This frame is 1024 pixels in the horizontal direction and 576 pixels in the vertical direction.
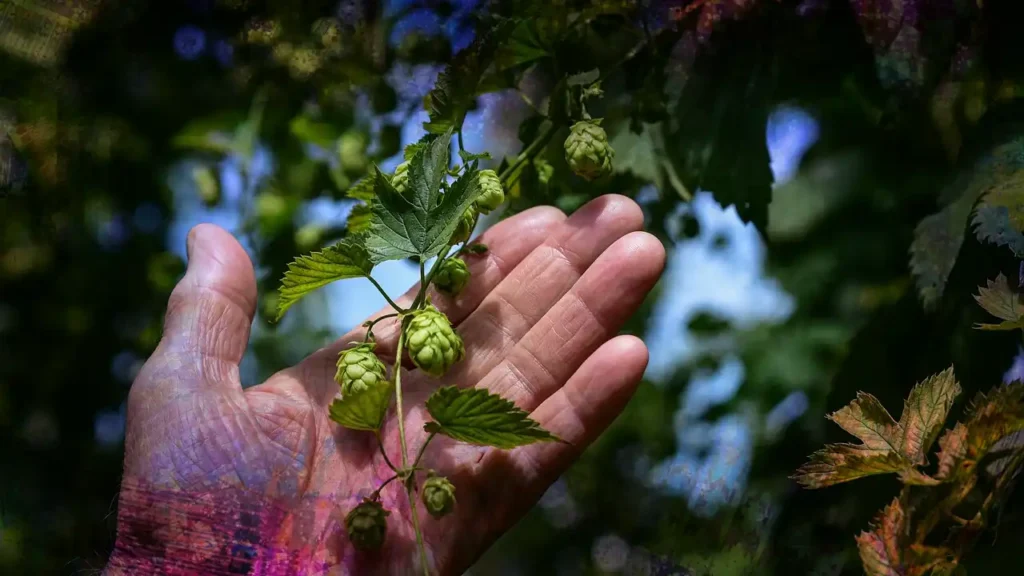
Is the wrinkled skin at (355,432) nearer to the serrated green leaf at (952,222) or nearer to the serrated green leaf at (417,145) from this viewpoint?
the serrated green leaf at (417,145)

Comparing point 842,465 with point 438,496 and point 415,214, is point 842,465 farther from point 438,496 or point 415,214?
point 415,214

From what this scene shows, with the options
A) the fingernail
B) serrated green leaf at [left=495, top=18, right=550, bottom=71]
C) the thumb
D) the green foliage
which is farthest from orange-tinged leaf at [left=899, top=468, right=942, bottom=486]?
the fingernail

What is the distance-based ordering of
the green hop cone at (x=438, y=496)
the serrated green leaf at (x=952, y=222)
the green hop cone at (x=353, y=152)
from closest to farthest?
the green hop cone at (x=438, y=496)
the serrated green leaf at (x=952, y=222)
the green hop cone at (x=353, y=152)

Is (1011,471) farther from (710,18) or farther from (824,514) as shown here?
(710,18)

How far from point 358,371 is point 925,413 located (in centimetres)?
56

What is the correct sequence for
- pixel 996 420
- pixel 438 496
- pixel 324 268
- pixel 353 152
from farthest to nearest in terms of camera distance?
pixel 353 152 < pixel 324 268 < pixel 438 496 < pixel 996 420

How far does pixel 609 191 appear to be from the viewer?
1.12m

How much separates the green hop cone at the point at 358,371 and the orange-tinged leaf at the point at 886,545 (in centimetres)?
50

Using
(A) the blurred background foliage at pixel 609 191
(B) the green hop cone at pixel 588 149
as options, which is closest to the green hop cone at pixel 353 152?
(A) the blurred background foliage at pixel 609 191

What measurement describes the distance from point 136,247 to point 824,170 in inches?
49.6

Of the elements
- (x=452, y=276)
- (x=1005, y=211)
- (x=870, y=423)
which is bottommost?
(x=870, y=423)

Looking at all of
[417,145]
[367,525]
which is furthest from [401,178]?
[367,525]

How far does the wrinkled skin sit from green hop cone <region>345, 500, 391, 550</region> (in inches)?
1.7

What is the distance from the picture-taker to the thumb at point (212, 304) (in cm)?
94
